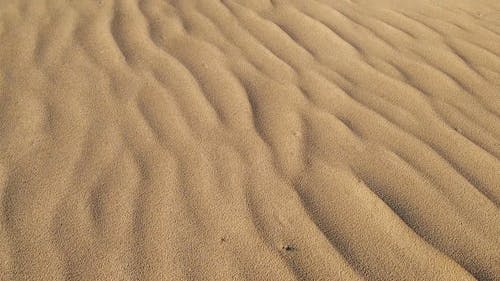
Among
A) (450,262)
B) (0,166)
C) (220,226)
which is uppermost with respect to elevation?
(0,166)

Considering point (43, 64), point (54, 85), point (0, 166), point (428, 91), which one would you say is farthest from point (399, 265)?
point (43, 64)

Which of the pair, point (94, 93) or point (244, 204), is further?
point (94, 93)

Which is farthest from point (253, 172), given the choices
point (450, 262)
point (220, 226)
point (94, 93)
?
point (94, 93)

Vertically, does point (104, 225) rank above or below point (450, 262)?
above

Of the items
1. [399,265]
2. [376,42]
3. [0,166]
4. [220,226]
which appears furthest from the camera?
[376,42]

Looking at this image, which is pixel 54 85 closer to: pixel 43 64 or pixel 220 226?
pixel 43 64

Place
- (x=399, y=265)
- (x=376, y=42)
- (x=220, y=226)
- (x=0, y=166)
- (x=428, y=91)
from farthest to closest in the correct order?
(x=376, y=42) < (x=428, y=91) < (x=0, y=166) < (x=220, y=226) < (x=399, y=265)
